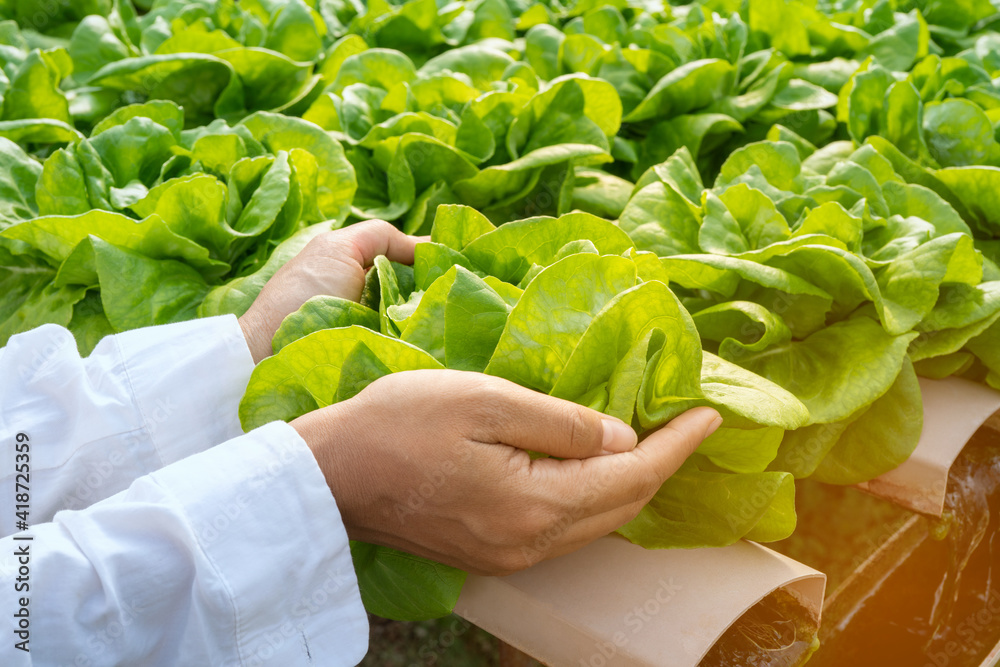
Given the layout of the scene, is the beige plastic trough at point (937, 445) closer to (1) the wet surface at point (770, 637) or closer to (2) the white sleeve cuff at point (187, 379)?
(1) the wet surface at point (770, 637)

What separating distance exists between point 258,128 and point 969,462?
1.14m

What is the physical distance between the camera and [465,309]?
0.75m

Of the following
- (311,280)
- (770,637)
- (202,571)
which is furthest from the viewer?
(311,280)

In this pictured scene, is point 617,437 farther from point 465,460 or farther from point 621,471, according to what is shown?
point 465,460

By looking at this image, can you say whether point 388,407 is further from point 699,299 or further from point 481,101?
point 481,101

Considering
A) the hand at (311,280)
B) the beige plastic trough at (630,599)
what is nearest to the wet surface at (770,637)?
the beige plastic trough at (630,599)

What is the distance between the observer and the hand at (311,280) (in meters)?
0.95

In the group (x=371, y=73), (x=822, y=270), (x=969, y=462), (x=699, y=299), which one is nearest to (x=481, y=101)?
(x=371, y=73)

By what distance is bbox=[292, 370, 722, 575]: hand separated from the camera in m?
0.69

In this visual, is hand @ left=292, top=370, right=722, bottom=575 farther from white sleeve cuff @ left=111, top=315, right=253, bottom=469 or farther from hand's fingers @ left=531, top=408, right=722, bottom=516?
white sleeve cuff @ left=111, top=315, right=253, bottom=469

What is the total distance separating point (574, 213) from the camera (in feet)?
2.94

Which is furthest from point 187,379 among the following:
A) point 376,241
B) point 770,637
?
point 770,637

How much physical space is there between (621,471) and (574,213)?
1.07 ft

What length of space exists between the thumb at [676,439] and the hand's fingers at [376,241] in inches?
16.3
